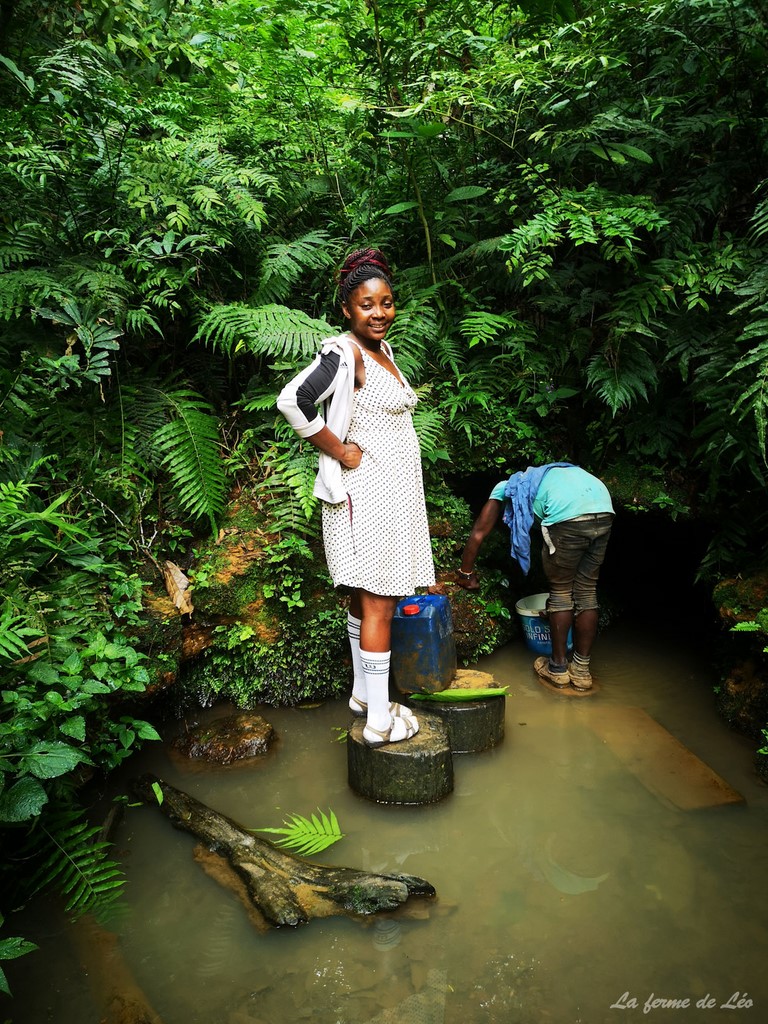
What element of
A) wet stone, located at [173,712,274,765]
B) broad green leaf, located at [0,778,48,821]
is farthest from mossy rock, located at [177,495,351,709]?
broad green leaf, located at [0,778,48,821]

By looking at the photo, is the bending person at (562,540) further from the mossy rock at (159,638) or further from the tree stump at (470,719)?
the mossy rock at (159,638)

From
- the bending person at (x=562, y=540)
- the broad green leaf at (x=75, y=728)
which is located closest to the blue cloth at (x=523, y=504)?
the bending person at (x=562, y=540)

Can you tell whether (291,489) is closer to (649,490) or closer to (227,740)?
(227,740)

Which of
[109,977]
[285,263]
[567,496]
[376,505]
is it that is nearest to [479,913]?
[109,977]

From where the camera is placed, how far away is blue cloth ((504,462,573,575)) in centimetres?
416

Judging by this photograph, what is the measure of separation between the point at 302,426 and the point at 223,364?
2.54 m

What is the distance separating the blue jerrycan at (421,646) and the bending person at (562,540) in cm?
77

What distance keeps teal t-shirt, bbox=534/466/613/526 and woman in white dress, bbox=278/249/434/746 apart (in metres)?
1.21

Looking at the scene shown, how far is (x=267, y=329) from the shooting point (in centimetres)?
407

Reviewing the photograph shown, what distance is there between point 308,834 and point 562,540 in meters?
2.37

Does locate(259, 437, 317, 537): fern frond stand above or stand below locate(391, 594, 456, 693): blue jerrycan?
above

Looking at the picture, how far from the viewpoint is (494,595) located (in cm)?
474

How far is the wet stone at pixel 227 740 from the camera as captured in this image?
139 inches

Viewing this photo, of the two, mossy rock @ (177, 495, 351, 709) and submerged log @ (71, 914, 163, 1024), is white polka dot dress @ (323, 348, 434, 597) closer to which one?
mossy rock @ (177, 495, 351, 709)
